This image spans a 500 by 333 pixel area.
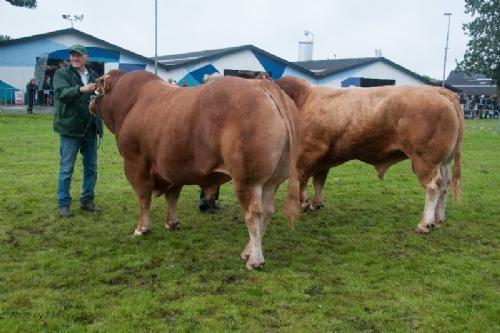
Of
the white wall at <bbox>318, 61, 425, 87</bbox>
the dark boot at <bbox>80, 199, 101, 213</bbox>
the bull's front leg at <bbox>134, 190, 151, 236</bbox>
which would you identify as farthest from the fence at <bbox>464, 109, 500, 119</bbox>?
the bull's front leg at <bbox>134, 190, 151, 236</bbox>

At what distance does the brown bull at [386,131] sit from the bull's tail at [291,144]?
187 centimetres

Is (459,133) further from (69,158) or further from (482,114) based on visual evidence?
(482,114)

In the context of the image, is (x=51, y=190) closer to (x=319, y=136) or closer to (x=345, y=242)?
(x=319, y=136)

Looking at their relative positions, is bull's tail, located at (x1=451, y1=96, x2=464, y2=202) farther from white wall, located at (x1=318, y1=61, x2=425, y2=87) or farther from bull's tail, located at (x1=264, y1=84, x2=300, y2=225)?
white wall, located at (x1=318, y1=61, x2=425, y2=87)

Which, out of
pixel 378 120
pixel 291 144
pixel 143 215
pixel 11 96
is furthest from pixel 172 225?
pixel 11 96

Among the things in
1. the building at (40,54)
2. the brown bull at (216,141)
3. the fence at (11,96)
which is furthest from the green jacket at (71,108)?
the fence at (11,96)

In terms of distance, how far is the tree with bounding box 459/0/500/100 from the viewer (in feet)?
144

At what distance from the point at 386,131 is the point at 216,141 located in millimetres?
2610

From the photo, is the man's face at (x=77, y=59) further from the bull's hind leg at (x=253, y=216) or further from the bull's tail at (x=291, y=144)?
the bull's hind leg at (x=253, y=216)

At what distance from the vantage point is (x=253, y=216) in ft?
16.9

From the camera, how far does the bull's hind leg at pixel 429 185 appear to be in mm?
6699

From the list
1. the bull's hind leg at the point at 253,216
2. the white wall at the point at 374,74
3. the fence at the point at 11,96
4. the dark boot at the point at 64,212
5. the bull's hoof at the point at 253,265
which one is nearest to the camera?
the bull's hind leg at the point at 253,216

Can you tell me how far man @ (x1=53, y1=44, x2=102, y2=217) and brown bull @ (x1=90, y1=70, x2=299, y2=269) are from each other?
863mm

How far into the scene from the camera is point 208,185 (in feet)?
19.2
